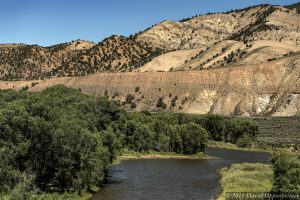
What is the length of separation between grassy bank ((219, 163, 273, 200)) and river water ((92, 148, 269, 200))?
5.60ft

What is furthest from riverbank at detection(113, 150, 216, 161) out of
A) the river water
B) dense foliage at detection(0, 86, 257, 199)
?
dense foliage at detection(0, 86, 257, 199)

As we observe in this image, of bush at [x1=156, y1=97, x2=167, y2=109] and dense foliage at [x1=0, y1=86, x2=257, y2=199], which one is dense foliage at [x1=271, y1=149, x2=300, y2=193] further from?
bush at [x1=156, y1=97, x2=167, y2=109]

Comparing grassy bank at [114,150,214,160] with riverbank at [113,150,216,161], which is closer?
riverbank at [113,150,216,161]

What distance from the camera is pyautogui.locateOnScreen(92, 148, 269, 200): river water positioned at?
206 ft

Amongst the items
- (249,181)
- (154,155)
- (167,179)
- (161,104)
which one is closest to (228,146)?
(154,155)

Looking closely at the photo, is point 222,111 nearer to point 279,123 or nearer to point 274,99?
point 274,99

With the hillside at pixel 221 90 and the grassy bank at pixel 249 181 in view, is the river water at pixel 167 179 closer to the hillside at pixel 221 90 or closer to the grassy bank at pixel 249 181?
the grassy bank at pixel 249 181

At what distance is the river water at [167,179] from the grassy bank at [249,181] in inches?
67.2

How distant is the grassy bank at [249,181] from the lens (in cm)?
6156

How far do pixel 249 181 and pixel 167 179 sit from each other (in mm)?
15051

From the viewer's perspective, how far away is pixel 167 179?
Answer: 249 feet

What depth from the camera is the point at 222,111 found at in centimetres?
16550

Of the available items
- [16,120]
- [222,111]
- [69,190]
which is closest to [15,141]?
[16,120]

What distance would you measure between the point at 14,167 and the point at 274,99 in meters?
125
